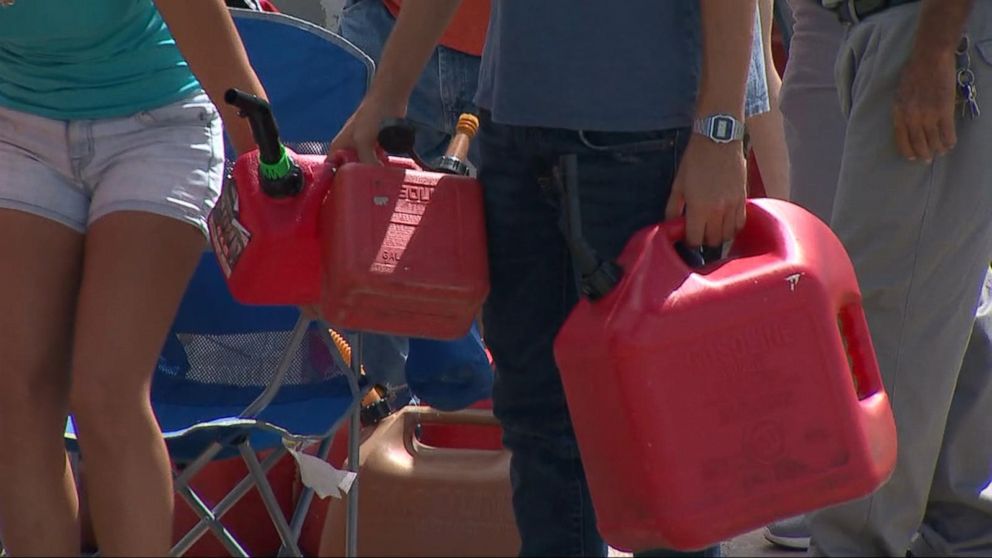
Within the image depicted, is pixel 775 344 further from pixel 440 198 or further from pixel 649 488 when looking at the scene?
pixel 440 198

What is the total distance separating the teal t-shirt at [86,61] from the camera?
2240 millimetres

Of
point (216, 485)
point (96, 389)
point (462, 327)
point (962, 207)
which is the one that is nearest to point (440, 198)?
point (462, 327)

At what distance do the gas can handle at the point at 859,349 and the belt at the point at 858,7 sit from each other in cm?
91

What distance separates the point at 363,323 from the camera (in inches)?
81.7

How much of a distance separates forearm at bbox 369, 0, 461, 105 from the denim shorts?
28 cm

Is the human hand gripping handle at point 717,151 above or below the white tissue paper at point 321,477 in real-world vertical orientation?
above

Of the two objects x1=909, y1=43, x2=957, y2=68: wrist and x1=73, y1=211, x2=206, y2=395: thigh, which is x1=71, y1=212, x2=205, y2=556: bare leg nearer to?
x1=73, y1=211, x2=206, y2=395: thigh

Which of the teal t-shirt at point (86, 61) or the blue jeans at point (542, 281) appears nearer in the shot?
the blue jeans at point (542, 281)

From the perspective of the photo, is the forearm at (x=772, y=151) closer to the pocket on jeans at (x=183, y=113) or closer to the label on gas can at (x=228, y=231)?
the pocket on jeans at (x=183, y=113)

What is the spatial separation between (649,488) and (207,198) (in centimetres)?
80

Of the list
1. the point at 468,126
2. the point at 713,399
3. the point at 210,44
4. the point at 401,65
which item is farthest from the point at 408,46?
the point at 713,399

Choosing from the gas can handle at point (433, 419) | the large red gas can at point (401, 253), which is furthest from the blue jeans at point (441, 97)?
the large red gas can at point (401, 253)

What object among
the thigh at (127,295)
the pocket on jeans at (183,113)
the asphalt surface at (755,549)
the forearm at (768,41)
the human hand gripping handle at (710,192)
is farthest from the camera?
the forearm at (768,41)

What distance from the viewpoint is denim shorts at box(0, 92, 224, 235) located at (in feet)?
7.26
